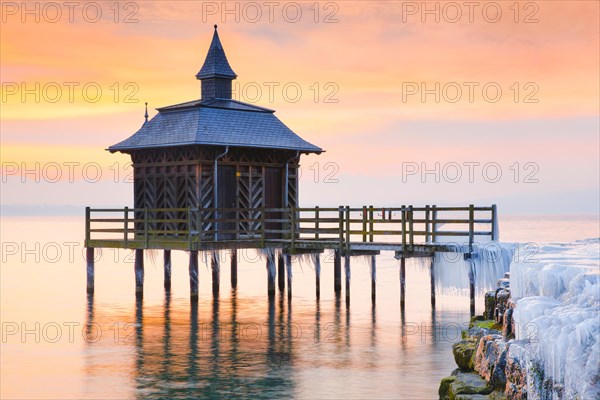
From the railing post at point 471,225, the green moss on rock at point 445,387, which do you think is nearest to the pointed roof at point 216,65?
the railing post at point 471,225

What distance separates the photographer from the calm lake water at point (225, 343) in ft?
69.5

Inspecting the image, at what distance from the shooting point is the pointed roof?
38.2m

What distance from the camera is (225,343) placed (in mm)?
27000

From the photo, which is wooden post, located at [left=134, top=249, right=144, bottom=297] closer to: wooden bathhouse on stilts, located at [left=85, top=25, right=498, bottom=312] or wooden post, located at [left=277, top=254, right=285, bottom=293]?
wooden bathhouse on stilts, located at [left=85, top=25, right=498, bottom=312]

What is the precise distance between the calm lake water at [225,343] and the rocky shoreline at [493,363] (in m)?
4.16

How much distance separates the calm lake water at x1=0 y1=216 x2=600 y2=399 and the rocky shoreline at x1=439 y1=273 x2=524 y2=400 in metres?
4.16

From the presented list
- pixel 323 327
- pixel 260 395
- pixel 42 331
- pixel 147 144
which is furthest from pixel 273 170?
pixel 260 395

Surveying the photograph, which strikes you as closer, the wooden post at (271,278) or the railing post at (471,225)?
the railing post at (471,225)

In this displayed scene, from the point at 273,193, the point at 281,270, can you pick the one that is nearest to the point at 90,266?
the point at 281,270

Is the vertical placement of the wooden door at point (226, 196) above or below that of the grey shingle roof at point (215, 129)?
below

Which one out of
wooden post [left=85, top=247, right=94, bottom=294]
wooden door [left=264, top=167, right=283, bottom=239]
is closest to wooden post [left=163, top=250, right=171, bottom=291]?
wooden post [left=85, top=247, right=94, bottom=294]

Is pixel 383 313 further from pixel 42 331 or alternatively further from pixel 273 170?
pixel 42 331

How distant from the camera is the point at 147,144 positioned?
34344 mm

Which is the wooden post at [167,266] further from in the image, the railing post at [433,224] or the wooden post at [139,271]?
the railing post at [433,224]
